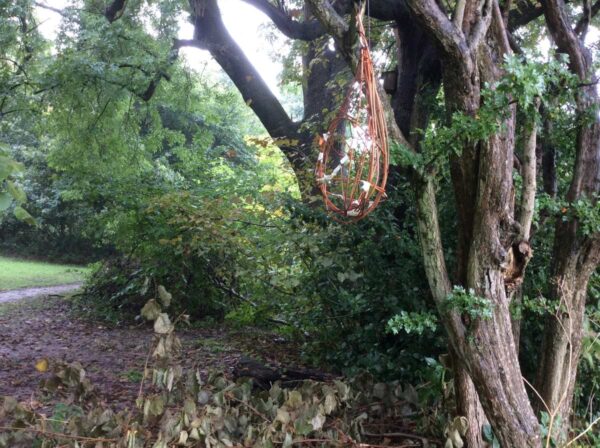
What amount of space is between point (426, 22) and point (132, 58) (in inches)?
293

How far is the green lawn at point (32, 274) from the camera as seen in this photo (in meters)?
15.3

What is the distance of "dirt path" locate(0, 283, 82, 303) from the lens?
1256 cm

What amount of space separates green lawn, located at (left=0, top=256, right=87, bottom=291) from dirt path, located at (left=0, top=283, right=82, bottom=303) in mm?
446

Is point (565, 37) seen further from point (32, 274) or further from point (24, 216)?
point (32, 274)

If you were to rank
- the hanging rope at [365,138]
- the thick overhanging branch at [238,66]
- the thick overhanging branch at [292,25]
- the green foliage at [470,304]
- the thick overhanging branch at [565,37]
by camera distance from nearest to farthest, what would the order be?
the hanging rope at [365,138], the green foliage at [470,304], the thick overhanging branch at [565,37], the thick overhanging branch at [292,25], the thick overhanging branch at [238,66]

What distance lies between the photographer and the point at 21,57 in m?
11.4

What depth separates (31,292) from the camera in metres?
13.7

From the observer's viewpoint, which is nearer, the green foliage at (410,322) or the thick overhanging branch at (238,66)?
the green foliage at (410,322)

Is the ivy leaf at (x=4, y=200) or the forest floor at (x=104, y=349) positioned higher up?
the ivy leaf at (x=4, y=200)

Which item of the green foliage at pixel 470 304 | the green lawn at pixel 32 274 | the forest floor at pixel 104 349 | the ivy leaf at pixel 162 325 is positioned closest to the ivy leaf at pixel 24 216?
the ivy leaf at pixel 162 325

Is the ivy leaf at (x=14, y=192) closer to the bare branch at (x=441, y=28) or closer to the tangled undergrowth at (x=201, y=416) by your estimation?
the tangled undergrowth at (x=201, y=416)

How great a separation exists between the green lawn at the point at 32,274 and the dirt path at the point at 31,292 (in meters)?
0.45

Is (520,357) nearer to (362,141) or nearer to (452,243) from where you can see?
(452,243)

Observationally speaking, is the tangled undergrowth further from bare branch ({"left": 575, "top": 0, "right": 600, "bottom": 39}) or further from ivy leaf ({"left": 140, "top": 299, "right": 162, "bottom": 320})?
bare branch ({"left": 575, "top": 0, "right": 600, "bottom": 39})
